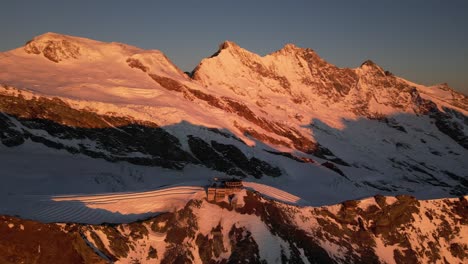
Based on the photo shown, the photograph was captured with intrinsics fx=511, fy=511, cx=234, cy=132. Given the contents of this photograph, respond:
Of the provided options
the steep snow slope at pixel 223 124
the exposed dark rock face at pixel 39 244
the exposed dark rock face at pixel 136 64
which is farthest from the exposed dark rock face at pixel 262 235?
the exposed dark rock face at pixel 136 64

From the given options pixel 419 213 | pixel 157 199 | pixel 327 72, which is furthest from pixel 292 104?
pixel 157 199

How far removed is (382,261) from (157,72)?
3055 inches

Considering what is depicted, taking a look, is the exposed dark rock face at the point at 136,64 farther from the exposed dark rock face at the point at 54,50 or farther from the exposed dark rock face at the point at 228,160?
Result: the exposed dark rock face at the point at 228,160

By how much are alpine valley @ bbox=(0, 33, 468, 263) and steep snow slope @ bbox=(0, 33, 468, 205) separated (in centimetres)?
36

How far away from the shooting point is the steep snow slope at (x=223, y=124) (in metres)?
64.3

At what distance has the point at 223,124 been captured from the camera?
9519 centimetres

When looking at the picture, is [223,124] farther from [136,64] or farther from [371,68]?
[371,68]

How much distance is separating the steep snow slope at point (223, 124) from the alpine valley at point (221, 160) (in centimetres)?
36

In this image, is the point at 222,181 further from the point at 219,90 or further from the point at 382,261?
Result: the point at 219,90

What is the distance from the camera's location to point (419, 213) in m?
47.6

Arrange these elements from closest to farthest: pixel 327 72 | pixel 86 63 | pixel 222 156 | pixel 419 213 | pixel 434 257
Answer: pixel 434 257 < pixel 419 213 < pixel 222 156 < pixel 86 63 < pixel 327 72

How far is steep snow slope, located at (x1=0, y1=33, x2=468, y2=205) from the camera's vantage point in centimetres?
6431

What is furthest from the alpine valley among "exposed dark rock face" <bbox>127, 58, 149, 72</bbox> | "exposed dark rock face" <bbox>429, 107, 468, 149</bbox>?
"exposed dark rock face" <bbox>127, 58, 149, 72</bbox>

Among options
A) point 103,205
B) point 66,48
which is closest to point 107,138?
point 103,205
